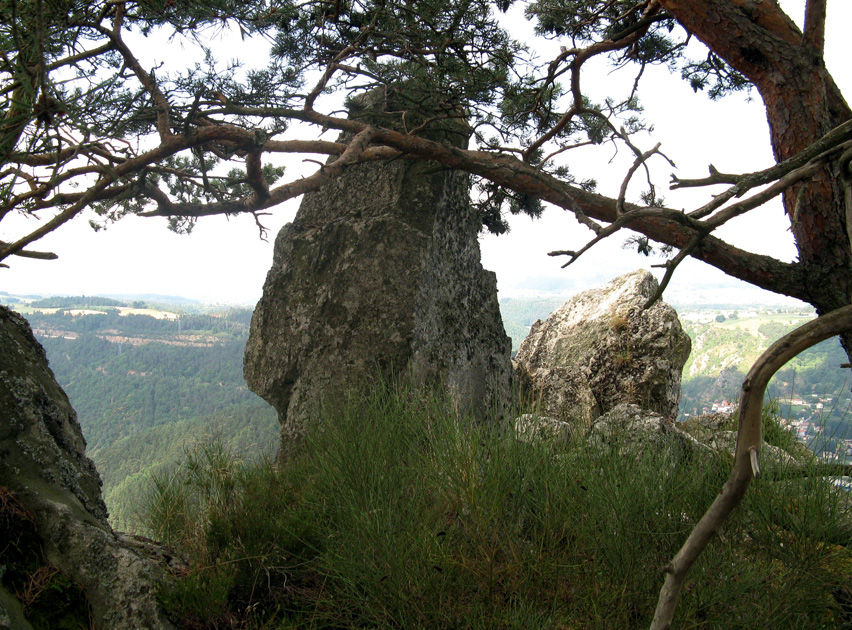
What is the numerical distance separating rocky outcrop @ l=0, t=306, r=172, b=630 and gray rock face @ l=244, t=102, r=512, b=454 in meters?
2.21

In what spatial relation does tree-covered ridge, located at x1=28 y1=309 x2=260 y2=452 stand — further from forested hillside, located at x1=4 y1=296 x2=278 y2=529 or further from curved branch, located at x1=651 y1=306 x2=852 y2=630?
curved branch, located at x1=651 y1=306 x2=852 y2=630

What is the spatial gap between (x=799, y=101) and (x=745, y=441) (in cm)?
359

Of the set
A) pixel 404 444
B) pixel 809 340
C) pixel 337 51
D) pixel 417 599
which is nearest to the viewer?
pixel 809 340

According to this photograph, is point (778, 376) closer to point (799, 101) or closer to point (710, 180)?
point (799, 101)

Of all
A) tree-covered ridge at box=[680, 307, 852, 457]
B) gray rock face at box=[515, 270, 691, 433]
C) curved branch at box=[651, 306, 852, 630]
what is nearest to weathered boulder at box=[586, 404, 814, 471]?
tree-covered ridge at box=[680, 307, 852, 457]

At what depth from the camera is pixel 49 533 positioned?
217cm

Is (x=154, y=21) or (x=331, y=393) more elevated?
(x=154, y=21)

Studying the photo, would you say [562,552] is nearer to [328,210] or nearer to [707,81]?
[328,210]

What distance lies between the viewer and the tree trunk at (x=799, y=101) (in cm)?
386

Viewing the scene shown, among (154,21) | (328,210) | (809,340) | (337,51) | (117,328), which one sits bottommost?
(117,328)

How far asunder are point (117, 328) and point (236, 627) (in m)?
48.6

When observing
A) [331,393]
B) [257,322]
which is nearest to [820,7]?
[331,393]

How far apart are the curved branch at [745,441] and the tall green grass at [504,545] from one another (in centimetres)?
68

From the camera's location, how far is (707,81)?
5.45 metres
